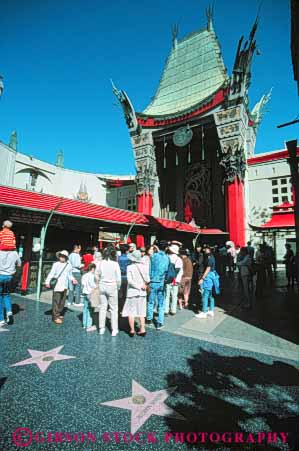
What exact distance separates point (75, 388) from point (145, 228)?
38.4 feet

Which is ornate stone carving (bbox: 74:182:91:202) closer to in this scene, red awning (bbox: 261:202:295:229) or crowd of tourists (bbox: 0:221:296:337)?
crowd of tourists (bbox: 0:221:296:337)

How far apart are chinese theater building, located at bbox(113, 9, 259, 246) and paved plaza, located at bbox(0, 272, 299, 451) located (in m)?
15.4

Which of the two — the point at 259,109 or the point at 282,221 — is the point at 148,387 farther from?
the point at 259,109

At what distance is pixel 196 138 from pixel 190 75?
24.2 feet

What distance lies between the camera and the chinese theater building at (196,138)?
1897 cm

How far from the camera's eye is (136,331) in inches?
209

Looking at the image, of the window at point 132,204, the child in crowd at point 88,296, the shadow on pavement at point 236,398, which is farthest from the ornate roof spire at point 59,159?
the shadow on pavement at point 236,398

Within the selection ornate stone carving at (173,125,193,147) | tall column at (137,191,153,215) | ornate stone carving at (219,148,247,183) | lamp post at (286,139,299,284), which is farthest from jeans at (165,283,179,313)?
ornate stone carving at (173,125,193,147)

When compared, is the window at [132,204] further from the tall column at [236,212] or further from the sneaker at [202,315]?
the sneaker at [202,315]

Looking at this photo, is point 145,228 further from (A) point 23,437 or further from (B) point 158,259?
(A) point 23,437

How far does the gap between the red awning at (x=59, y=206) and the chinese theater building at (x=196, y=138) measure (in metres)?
10.4

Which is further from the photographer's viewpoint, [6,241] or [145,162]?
[145,162]

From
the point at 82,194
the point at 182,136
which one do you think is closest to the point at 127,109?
the point at 182,136

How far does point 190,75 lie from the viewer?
79.1 ft
